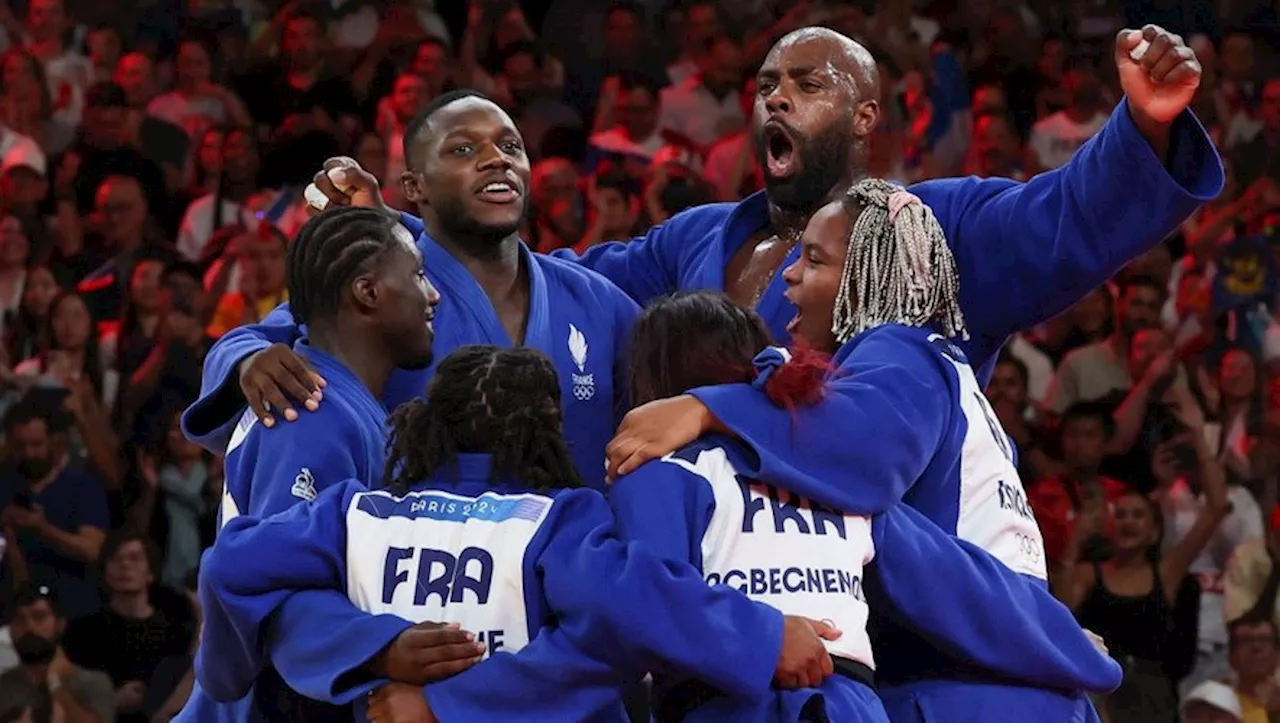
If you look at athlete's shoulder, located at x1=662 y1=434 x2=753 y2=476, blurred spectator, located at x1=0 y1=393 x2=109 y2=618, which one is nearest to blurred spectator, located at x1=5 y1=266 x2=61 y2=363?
blurred spectator, located at x1=0 y1=393 x2=109 y2=618

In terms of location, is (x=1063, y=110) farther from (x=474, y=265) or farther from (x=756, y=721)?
(x=756, y=721)

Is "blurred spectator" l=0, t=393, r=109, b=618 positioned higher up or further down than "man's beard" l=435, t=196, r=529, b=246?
further down

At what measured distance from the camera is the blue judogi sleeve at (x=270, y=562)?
11.5 ft

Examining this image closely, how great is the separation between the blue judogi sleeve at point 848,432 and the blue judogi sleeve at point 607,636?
0.24 m

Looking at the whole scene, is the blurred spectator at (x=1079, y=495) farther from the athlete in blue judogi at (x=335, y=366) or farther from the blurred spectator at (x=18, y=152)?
the blurred spectator at (x=18, y=152)

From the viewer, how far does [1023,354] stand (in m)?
8.38

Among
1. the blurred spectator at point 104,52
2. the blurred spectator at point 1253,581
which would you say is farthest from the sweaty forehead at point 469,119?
the blurred spectator at point 104,52

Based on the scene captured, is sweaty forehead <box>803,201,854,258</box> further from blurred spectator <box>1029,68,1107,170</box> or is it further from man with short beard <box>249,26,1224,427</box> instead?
blurred spectator <box>1029,68,1107,170</box>

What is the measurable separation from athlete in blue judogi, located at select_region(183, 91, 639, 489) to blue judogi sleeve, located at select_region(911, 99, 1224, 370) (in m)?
0.71

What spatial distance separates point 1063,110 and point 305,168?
128 inches

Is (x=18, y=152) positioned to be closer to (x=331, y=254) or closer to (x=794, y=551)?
(x=331, y=254)

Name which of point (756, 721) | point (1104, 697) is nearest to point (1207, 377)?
point (1104, 697)

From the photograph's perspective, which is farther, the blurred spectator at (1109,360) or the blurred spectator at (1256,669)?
the blurred spectator at (1109,360)

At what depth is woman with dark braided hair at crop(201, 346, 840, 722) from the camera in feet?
11.0
